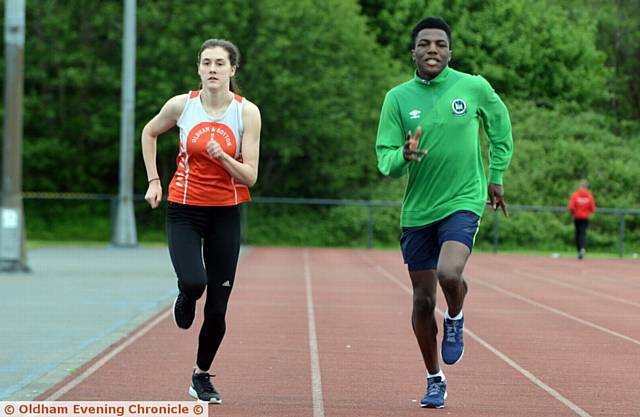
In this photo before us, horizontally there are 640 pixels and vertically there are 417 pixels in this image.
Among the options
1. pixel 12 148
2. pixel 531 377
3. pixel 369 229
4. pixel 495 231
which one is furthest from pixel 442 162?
pixel 369 229

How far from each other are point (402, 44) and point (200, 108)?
3952cm

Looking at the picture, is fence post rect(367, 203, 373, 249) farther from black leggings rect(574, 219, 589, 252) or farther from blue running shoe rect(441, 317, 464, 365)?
blue running shoe rect(441, 317, 464, 365)

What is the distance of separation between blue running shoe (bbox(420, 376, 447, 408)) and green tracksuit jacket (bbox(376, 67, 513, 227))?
931 mm

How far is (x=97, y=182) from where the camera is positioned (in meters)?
43.5

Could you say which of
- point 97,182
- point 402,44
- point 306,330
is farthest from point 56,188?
point 306,330

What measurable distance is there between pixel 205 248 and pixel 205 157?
0.55 metres

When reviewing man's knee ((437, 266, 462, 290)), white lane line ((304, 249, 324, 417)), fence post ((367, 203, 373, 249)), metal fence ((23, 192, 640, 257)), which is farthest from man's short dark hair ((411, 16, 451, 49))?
fence post ((367, 203, 373, 249))

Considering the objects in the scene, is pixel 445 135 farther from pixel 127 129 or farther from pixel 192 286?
pixel 127 129

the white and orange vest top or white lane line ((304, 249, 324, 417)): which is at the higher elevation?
the white and orange vest top

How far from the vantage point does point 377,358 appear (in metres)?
10.4

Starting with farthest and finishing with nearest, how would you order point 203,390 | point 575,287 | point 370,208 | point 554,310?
point 370,208
point 575,287
point 554,310
point 203,390

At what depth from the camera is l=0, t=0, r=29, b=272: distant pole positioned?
20281mm

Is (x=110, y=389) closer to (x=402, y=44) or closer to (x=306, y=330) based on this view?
(x=306, y=330)

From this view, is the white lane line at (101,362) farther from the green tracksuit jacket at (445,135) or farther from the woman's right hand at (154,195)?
the green tracksuit jacket at (445,135)
